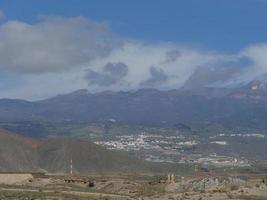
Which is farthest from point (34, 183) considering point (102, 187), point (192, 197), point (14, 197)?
point (192, 197)

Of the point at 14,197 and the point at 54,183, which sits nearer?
the point at 14,197

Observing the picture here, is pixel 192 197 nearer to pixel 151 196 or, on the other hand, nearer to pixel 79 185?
pixel 151 196

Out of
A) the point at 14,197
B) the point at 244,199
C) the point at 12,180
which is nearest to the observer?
the point at 244,199

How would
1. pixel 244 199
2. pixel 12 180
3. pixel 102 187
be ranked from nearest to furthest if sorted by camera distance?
pixel 244 199 < pixel 102 187 < pixel 12 180

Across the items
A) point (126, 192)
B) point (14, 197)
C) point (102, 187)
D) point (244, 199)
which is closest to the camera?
point (244, 199)

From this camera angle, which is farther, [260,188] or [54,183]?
[54,183]

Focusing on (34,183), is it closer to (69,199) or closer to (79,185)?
(79,185)

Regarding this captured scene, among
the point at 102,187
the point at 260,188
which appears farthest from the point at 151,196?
the point at 102,187

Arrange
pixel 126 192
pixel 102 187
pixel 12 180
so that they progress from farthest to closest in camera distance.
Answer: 1. pixel 12 180
2. pixel 102 187
3. pixel 126 192

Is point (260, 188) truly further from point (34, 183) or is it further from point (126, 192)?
point (34, 183)
